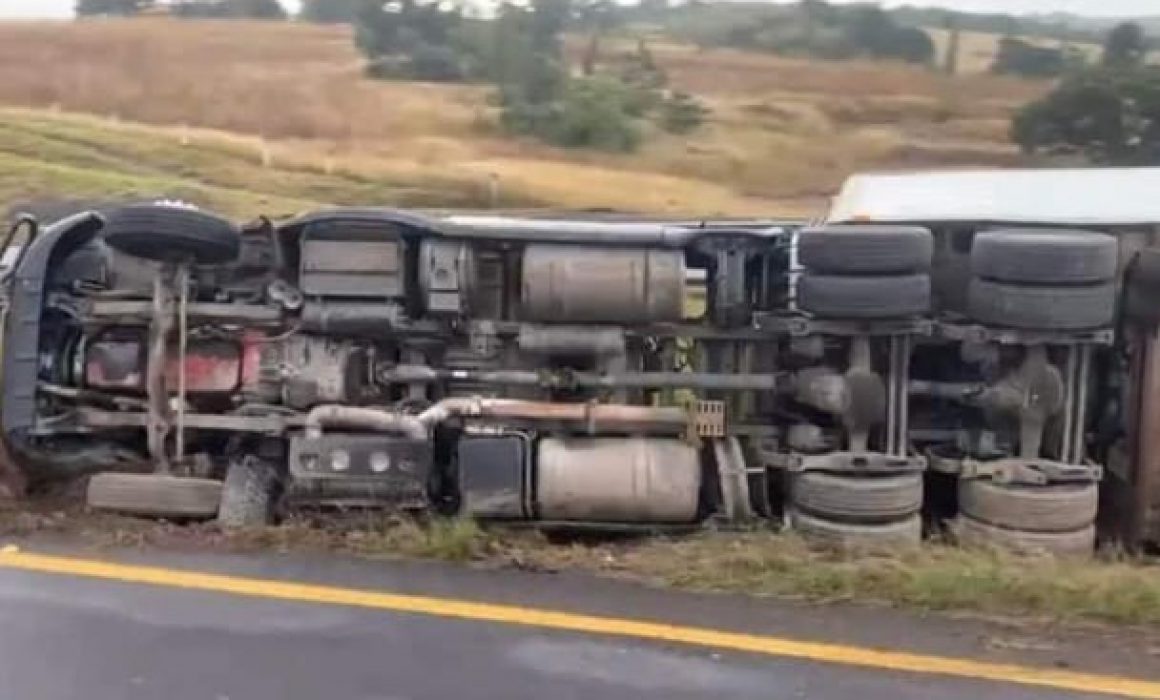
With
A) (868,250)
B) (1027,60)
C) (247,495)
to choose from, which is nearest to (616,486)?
(868,250)

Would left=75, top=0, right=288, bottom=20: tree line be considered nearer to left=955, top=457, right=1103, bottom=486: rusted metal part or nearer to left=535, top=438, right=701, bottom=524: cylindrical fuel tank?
left=535, top=438, right=701, bottom=524: cylindrical fuel tank

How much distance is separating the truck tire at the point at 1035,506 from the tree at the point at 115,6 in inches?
2663

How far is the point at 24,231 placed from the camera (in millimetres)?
6473

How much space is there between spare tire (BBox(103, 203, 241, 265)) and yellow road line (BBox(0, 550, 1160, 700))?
133 centimetres

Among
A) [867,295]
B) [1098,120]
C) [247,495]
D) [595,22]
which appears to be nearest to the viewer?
[867,295]

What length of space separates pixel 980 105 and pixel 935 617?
4806 cm

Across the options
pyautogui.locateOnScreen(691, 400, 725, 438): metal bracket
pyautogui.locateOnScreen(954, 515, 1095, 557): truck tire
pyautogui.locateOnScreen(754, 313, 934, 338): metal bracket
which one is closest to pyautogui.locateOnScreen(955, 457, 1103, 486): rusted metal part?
pyautogui.locateOnScreen(954, 515, 1095, 557): truck tire

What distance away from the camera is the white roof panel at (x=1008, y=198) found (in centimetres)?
608

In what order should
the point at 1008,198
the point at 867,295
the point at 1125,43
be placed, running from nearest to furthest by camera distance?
the point at 867,295 < the point at 1008,198 < the point at 1125,43

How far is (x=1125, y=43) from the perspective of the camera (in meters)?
52.6

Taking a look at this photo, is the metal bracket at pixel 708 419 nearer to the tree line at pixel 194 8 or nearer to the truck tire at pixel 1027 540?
the truck tire at pixel 1027 540

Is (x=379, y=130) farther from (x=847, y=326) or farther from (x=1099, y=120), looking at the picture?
(x=847, y=326)

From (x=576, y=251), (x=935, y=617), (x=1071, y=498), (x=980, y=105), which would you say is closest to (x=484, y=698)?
(x=935, y=617)

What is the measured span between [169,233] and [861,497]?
2772 mm
